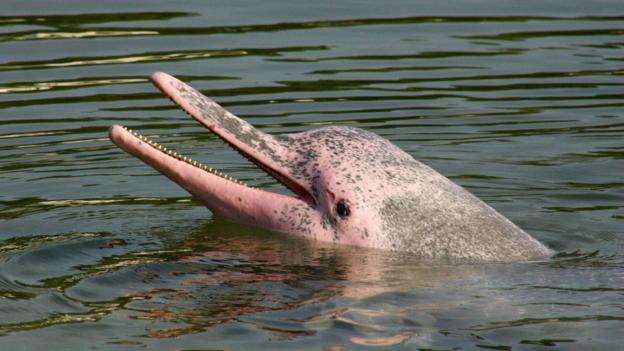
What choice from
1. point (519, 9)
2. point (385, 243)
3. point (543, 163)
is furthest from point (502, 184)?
point (519, 9)

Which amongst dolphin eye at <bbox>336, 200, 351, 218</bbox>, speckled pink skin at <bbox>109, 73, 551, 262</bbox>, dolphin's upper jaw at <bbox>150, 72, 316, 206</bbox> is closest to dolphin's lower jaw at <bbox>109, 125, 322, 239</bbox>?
speckled pink skin at <bbox>109, 73, 551, 262</bbox>

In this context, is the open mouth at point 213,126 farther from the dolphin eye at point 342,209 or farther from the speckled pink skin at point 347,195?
the dolphin eye at point 342,209

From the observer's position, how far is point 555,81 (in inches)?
619

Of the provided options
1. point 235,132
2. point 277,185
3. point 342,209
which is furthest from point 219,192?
point 277,185

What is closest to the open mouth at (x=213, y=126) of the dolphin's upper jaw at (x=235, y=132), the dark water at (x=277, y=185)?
the dolphin's upper jaw at (x=235, y=132)

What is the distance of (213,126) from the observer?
1070 centimetres

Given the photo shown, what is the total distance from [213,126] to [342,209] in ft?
3.38

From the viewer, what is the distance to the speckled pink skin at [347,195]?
10.5m

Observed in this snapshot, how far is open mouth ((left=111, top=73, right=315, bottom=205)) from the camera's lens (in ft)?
34.7

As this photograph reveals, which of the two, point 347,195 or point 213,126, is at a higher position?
point 213,126

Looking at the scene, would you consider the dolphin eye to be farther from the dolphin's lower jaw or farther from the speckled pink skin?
the dolphin's lower jaw

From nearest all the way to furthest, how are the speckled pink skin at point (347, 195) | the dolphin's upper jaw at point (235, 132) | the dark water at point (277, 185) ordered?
the dark water at point (277, 185)
the speckled pink skin at point (347, 195)
the dolphin's upper jaw at point (235, 132)

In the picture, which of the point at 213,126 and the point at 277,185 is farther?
the point at 277,185

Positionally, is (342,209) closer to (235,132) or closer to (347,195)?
(347,195)
